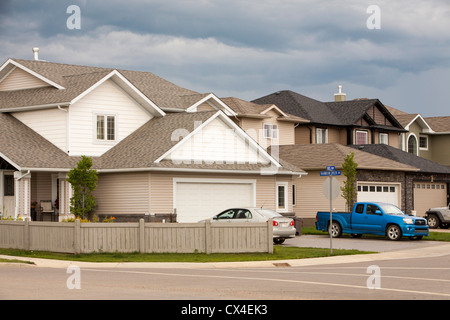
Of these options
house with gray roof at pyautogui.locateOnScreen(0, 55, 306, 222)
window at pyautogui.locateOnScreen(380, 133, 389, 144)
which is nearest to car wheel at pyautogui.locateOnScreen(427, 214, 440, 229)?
house with gray roof at pyautogui.locateOnScreen(0, 55, 306, 222)

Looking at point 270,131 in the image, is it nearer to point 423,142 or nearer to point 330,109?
point 330,109

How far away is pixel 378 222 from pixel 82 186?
1358 centimetres

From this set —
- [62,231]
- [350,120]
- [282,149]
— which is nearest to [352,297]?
[62,231]

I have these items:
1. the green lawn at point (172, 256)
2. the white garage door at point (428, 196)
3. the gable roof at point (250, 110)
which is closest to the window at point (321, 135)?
the gable roof at point (250, 110)

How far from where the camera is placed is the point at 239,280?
17562mm

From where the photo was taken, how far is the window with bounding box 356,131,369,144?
54509 millimetres

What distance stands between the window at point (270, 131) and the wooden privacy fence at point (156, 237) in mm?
24051

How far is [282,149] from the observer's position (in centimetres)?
4809

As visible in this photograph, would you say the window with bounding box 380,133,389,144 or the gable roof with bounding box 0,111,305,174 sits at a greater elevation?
the window with bounding box 380,133,389,144

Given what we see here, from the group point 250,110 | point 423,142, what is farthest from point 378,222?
point 423,142

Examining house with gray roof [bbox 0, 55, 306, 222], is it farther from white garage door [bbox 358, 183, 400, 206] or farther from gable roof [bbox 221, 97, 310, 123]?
gable roof [bbox 221, 97, 310, 123]

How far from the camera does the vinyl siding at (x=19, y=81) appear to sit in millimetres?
37094

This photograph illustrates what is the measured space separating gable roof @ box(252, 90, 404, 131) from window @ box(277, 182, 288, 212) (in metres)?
14.8
